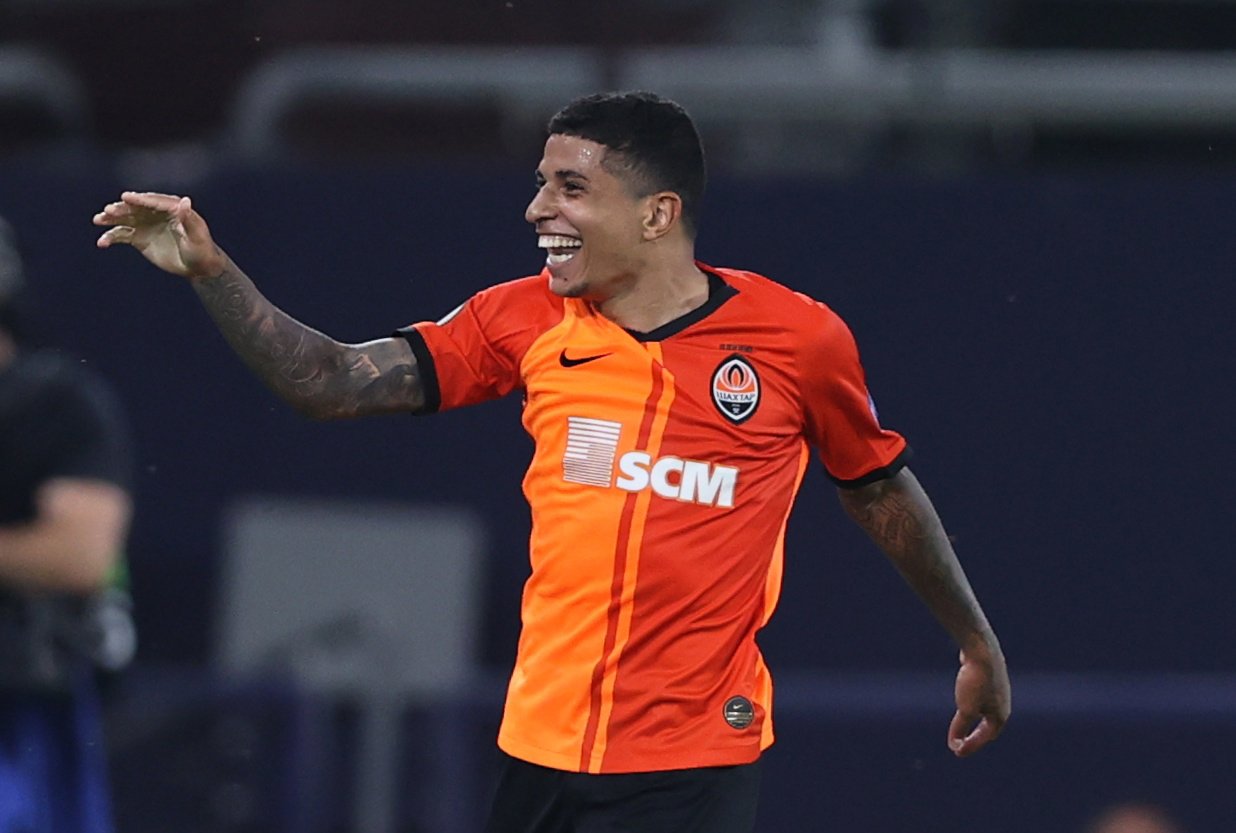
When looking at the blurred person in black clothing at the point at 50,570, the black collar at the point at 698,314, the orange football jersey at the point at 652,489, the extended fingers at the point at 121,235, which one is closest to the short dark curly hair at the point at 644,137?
the black collar at the point at 698,314

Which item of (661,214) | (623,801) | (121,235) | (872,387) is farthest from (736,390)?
(872,387)

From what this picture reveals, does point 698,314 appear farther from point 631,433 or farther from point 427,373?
point 427,373

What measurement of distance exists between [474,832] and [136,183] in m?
2.52

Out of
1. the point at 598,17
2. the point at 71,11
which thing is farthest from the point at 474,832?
the point at 71,11

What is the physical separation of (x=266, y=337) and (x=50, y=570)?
1.51m

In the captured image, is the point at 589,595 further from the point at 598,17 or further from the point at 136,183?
the point at 598,17

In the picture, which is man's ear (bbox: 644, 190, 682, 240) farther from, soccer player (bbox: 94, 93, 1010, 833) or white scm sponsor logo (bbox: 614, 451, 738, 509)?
white scm sponsor logo (bbox: 614, 451, 738, 509)

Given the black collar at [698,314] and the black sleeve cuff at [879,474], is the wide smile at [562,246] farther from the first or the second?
the black sleeve cuff at [879,474]

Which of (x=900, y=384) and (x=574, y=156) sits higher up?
(x=574, y=156)

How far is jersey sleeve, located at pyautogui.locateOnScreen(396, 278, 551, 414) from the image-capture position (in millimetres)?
3980

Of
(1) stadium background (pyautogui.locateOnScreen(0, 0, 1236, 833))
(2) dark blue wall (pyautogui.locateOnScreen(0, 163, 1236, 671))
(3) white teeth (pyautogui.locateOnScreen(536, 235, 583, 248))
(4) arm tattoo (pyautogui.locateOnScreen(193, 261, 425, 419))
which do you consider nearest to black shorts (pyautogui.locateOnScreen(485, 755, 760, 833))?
(4) arm tattoo (pyautogui.locateOnScreen(193, 261, 425, 419))

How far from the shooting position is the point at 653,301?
4.04 metres

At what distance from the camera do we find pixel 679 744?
12.6 ft

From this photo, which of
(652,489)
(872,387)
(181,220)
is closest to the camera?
(181,220)
